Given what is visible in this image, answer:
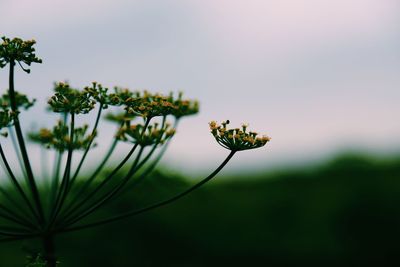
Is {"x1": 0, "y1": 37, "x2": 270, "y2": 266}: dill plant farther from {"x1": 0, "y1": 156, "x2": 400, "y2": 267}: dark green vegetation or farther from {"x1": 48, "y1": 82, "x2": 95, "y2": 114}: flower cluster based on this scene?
{"x1": 0, "y1": 156, "x2": 400, "y2": 267}: dark green vegetation

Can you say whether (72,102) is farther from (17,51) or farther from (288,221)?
(288,221)

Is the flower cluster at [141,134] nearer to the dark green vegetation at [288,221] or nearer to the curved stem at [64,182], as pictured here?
the curved stem at [64,182]

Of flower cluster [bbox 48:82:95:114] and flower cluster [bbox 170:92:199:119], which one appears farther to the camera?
flower cluster [bbox 170:92:199:119]

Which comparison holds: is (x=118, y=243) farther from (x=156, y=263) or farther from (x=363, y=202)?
(x=363, y=202)

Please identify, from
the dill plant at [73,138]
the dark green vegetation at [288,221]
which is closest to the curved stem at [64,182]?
the dill plant at [73,138]

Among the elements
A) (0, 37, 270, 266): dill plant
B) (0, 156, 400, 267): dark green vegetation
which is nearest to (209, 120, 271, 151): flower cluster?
(0, 37, 270, 266): dill plant

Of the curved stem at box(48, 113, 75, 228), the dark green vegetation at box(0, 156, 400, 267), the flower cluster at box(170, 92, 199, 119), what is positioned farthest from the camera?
the dark green vegetation at box(0, 156, 400, 267)
